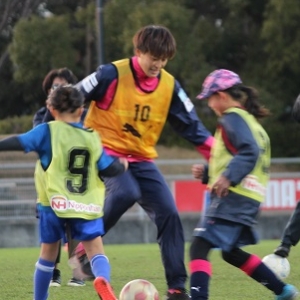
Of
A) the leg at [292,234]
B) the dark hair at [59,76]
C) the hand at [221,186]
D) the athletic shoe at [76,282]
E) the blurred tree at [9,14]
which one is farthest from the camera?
the blurred tree at [9,14]

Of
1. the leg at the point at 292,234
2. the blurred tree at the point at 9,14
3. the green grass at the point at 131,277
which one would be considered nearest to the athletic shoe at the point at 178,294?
the green grass at the point at 131,277

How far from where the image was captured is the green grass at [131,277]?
8078 millimetres

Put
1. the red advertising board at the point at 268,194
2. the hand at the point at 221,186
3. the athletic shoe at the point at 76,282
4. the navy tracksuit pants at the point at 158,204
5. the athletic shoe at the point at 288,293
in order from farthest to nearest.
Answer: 1. the red advertising board at the point at 268,194
2. the athletic shoe at the point at 76,282
3. the navy tracksuit pants at the point at 158,204
4. the athletic shoe at the point at 288,293
5. the hand at the point at 221,186

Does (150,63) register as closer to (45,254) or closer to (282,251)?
(45,254)

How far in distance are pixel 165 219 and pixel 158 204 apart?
4.6 inches

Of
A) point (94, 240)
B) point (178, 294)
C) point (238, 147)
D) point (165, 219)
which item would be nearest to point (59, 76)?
point (165, 219)

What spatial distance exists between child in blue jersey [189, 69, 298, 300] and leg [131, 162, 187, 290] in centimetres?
72

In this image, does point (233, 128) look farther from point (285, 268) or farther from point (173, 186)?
point (173, 186)

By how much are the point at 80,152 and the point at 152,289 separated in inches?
39.7

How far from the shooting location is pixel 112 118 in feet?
24.9

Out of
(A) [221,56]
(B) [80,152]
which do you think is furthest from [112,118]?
(A) [221,56]

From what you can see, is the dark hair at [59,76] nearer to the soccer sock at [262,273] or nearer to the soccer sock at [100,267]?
the soccer sock at [100,267]

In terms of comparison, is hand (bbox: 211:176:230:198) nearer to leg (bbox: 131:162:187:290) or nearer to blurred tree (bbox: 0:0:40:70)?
leg (bbox: 131:162:187:290)

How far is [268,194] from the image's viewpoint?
19875 millimetres
